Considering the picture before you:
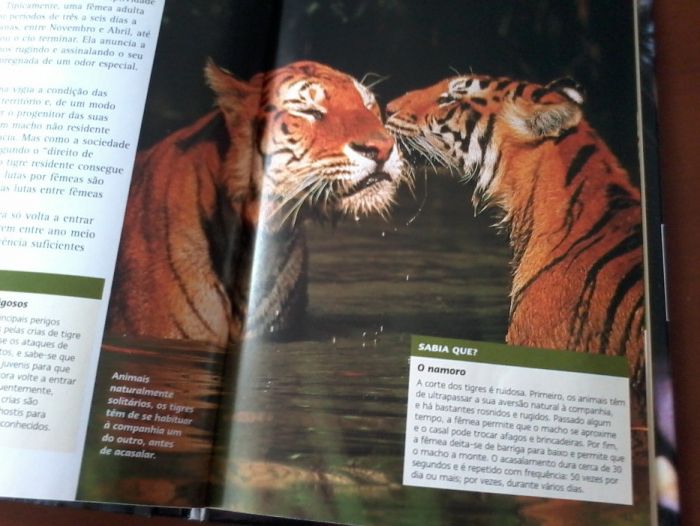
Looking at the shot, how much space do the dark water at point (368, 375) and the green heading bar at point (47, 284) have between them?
0.38 feet

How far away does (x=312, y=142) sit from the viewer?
19.9 inches

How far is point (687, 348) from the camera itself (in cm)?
47

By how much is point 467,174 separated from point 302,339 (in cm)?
17

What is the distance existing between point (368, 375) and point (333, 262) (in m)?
0.08

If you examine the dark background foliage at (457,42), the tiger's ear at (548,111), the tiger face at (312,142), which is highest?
the dark background foliage at (457,42)

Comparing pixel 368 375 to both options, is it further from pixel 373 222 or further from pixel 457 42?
pixel 457 42

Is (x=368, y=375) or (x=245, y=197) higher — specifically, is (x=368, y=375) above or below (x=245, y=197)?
below

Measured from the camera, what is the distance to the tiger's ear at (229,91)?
495 millimetres

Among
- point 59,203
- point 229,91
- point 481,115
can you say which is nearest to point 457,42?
point 481,115

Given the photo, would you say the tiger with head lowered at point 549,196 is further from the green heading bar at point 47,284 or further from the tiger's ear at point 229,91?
the green heading bar at point 47,284

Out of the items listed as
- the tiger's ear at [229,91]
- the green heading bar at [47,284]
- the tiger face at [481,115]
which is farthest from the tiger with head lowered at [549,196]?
the green heading bar at [47,284]

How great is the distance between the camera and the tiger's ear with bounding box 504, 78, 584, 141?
516mm

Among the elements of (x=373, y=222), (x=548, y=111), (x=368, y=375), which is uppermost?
(x=548, y=111)

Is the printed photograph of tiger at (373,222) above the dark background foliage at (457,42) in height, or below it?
below
